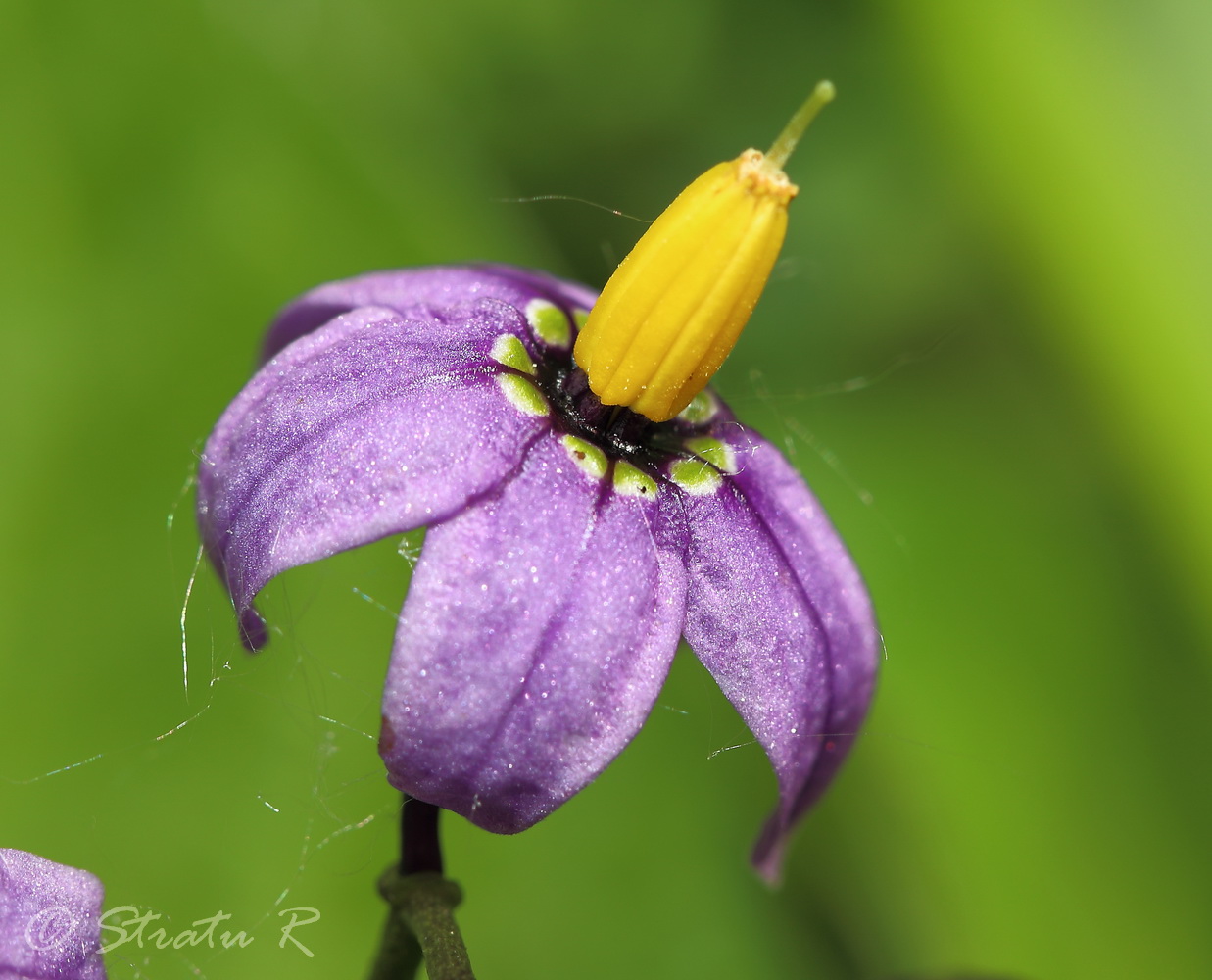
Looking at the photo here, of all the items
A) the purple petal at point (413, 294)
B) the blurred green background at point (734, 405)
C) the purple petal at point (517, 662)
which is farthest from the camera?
the blurred green background at point (734, 405)

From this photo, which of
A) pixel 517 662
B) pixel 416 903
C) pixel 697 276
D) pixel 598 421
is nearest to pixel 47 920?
pixel 416 903

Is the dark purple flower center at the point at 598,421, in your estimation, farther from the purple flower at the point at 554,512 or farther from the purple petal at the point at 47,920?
the purple petal at the point at 47,920

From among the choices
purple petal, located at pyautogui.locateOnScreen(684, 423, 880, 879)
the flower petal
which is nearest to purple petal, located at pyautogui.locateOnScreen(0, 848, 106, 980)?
the flower petal

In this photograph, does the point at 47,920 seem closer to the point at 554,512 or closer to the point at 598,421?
the point at 554,512

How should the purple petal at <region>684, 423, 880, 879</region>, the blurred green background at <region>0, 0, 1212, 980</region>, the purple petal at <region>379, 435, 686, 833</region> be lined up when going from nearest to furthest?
the purple petal at <region>379, 435, 686, 833</region> < the purple petal at <region>684, 423, 880, 879</region> < the blurred green background at <region>0, 0, 1212, 980</region>

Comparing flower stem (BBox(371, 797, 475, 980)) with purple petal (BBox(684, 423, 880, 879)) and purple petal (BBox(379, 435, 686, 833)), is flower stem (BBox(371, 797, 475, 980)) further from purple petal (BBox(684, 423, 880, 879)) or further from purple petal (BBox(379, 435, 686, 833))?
purple petal (BBox(684, 423, 880, 879))

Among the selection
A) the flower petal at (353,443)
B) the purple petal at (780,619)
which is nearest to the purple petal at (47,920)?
the flower petal at (353,443)
